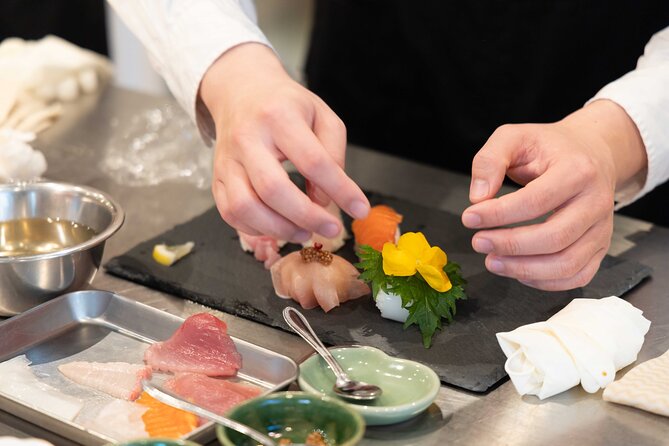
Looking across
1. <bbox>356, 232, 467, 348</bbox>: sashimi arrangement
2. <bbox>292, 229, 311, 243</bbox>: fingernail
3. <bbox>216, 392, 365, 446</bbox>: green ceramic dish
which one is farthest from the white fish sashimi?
<bbox>356, 232, 467, 348</bbox>: sashimi arrangement

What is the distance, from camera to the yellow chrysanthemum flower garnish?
139cm

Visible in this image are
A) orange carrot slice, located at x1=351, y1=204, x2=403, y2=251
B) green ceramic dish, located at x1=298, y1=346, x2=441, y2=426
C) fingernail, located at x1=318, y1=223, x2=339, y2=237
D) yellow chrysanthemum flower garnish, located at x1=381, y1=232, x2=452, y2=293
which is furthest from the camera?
orange carrot slice, located at x1=351, y1=204, x2=403, y2=251

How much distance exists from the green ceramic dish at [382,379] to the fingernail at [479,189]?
0.82 ft

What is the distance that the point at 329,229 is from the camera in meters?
1.29

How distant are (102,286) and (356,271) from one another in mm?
423

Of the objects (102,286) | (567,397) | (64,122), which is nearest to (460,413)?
(567,397)

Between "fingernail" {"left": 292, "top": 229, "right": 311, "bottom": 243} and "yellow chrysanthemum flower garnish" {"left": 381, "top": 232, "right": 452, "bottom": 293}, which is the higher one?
"fingernail" {"left": 292, "top": 229, "right": 311, "bottom": 243}

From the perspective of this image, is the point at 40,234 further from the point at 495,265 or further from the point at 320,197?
the point at 495,265

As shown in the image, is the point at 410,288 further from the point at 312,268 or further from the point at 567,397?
the point at 567,397

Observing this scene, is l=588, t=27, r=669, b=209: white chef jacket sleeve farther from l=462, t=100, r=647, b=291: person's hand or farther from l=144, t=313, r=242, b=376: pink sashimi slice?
l=144, t=313, r=242, b=376: pink sashimi slice

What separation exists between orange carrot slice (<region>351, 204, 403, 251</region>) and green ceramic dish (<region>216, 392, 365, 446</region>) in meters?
0.55

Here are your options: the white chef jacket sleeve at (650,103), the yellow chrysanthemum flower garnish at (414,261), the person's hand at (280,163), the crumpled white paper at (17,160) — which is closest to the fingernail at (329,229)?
the person's hand at (280,163)

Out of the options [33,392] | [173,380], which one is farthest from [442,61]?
[33,392]

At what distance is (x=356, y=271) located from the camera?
1.54 metres
